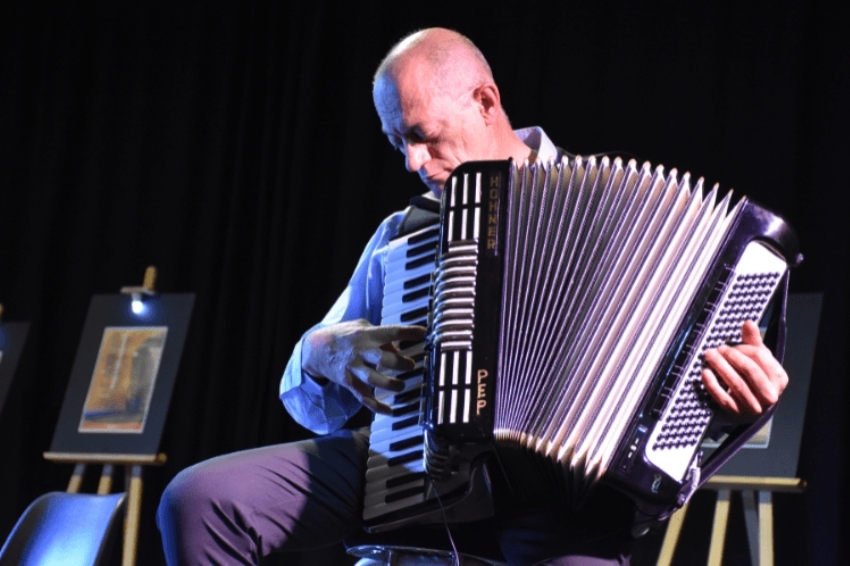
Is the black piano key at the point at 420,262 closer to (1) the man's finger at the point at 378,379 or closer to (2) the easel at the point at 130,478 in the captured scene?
(1) the man's finger at the point at 378,379

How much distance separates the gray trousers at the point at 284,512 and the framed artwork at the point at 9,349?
2.11 meters

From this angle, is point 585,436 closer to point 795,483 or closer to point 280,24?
point 795,483

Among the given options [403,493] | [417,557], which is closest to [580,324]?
[403,493]

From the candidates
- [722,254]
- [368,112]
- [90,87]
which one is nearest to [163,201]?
[90,87]

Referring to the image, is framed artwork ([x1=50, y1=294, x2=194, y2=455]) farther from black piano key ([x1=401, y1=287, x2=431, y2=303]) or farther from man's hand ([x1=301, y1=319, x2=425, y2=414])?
black piano key ([x1=401, y1=287, x2=431, y2=303])

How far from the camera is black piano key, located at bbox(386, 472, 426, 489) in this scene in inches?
64.5

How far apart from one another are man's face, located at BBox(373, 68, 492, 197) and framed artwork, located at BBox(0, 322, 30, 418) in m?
2.21

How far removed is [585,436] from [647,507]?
0.15 meters

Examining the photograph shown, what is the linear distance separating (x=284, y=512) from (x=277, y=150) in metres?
2.38

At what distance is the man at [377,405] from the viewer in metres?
1.61

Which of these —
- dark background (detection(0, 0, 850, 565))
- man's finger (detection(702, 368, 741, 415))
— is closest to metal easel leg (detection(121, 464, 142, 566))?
dark background (detection(0, 0, 850, 565))

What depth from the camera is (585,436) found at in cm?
149

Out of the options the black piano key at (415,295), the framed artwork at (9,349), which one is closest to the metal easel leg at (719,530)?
the black piano key at (415,295)

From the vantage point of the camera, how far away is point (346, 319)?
2.14 metres
